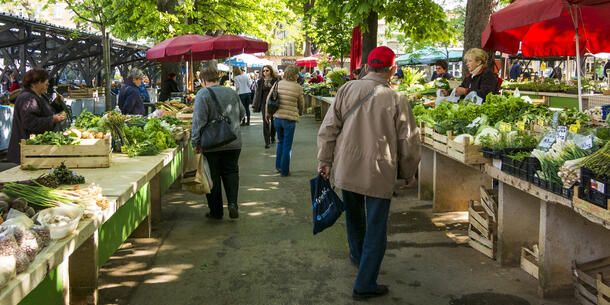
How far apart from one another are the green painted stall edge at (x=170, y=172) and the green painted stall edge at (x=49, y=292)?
3.55m

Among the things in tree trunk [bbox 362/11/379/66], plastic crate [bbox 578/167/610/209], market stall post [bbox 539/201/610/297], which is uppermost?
tree trunk [bbox 362/11/379/66]

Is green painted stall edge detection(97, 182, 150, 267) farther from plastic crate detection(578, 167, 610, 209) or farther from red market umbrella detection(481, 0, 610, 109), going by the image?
red market umbrella detection(481, 0, 610, 109)

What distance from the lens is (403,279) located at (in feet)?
15.5

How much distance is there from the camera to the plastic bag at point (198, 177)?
6.32 meters

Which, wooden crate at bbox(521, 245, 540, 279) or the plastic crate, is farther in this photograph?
wooden crate at bbox(521, 245, 540, 279)

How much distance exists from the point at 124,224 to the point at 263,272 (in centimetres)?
126

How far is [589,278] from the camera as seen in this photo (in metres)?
4.02

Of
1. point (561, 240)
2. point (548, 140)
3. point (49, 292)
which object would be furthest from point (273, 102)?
point (49, 292)

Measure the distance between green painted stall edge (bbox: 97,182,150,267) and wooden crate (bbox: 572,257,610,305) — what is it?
3530mm

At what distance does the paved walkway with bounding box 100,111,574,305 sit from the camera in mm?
4363

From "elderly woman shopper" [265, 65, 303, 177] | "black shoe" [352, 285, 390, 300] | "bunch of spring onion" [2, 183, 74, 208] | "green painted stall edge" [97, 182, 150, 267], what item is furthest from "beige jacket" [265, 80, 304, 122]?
"bunch of spring onion" [2, 183, 74, 208]

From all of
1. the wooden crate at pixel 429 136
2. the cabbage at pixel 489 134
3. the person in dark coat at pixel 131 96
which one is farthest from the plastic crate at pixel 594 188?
the person in dark coat at pixel 131 96

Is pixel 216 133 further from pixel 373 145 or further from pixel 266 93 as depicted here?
pixel 266 93

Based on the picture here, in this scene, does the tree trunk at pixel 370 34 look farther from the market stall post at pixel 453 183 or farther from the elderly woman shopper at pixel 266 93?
the market stall post at pixel 453 183
